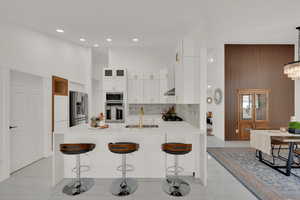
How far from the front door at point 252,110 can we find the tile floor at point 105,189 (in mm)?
3421

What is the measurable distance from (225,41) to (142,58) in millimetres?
3044

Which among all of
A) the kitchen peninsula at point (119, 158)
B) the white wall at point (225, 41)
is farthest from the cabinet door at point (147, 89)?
the white wall at point (225, 41)

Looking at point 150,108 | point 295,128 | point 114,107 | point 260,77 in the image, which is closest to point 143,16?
point 114,107

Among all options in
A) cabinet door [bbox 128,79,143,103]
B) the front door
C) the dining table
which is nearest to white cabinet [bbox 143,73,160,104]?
cabinet door [bbox 128,79,143,103]

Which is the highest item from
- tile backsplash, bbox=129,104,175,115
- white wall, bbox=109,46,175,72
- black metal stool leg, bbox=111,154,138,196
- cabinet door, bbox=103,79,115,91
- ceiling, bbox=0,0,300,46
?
ceiling, bbox=0,0,300,46

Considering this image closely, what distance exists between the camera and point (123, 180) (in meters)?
2.67

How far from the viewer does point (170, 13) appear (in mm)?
3066

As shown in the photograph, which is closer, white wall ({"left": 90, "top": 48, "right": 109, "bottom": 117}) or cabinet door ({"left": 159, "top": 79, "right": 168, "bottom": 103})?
cabinet door ({"left": 159, "top": 79, "right": 168, "bottom": 103})

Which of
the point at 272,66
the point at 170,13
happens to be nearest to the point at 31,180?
the point at 170,13

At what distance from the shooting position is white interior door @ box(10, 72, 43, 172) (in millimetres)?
3371

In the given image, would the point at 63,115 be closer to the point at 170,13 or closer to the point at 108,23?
the point at 108,23

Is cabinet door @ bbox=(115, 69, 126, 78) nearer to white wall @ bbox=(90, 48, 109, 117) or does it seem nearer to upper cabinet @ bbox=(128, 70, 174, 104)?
upper cabinet @ bbox=(128, 70, 174, 104)

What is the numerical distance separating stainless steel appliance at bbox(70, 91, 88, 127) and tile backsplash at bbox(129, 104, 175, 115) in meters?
1.68

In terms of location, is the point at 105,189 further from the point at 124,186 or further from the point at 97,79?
the point at 97,79
